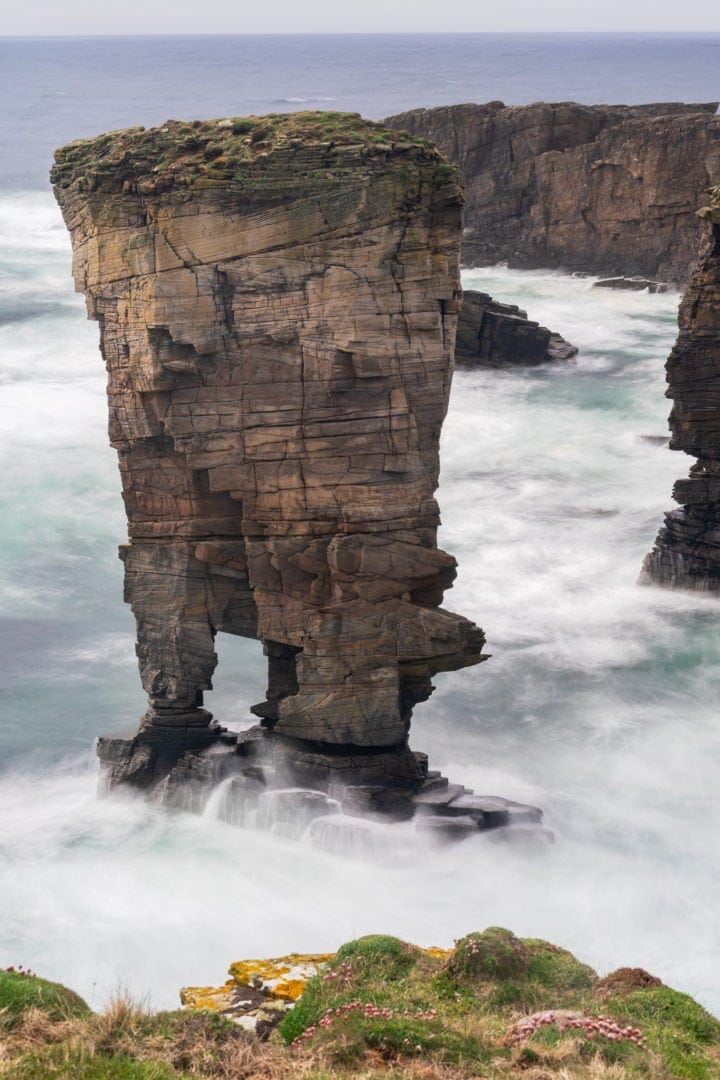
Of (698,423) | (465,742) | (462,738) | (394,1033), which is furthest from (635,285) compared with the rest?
(394,1033)

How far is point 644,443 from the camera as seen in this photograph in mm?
50844

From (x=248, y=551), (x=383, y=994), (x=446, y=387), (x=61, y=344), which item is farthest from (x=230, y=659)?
(x=61, y=344)

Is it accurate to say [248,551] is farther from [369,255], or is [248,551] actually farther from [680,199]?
[680,199]

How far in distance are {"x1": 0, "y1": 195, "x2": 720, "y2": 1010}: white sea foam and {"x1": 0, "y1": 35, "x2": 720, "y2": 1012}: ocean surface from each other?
2.3 inches

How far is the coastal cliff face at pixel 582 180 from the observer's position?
2795 inches

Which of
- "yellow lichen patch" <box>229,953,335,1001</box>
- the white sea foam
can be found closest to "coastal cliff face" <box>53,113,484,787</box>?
the white sea foam

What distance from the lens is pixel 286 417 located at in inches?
982

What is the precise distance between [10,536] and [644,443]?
71.4 feet

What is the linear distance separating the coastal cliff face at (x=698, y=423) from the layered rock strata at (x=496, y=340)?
24122 mm

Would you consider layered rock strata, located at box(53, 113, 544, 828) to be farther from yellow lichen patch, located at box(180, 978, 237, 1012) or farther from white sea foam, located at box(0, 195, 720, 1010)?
yellow lichen patch, located at box(180, 978, 237, 1012)

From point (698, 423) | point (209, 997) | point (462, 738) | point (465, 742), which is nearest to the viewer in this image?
point (209, 997)

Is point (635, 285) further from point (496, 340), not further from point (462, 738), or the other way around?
point (462, 738)

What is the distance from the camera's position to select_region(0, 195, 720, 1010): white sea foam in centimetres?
2430

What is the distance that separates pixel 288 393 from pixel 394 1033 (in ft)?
36.9
